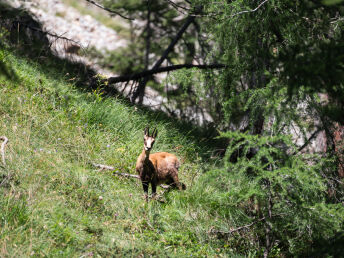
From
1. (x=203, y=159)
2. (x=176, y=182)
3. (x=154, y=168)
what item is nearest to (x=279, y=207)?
(x=176, y=182)

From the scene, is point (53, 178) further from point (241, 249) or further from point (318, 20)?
point (318, 20)

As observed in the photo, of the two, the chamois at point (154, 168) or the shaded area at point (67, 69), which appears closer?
the chamois at point (154, 168)

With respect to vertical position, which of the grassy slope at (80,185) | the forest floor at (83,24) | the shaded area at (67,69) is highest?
the forest floor at (83,24)

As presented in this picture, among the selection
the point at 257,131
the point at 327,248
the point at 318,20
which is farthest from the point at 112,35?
the point at 327,248

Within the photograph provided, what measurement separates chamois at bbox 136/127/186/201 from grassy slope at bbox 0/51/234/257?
25cm

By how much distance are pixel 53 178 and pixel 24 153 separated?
2.12ft

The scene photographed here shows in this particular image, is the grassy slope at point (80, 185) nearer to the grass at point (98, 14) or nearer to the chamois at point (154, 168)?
the chamois at point (154, 168)

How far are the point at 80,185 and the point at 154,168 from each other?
109cm

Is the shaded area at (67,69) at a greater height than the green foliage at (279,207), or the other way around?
the shaded area at (67,69)

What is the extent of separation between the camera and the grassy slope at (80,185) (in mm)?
4477

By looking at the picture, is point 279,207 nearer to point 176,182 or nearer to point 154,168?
point 176,182

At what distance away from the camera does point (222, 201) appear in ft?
19.7

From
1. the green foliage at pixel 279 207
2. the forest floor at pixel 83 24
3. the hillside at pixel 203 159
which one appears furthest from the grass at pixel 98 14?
the green foliage at pixel 279 207

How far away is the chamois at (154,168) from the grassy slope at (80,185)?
9.7 inches
